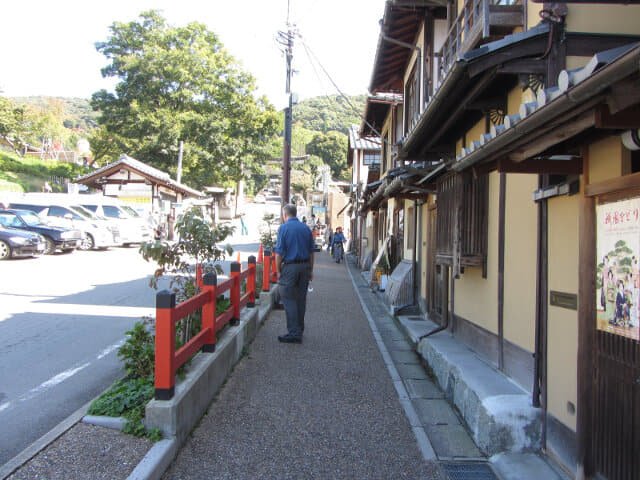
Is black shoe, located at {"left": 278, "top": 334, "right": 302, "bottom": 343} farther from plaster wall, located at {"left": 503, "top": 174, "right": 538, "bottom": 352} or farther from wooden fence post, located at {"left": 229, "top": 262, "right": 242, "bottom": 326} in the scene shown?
plaster wall, located at {"left": 503, "top": 174, "right": 538, "bottom": 352}

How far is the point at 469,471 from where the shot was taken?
371cm

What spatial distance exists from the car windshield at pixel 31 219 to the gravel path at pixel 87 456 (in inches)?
670

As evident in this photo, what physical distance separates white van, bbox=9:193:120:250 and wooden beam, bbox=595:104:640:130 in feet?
65.9

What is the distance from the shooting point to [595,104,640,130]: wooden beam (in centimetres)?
243

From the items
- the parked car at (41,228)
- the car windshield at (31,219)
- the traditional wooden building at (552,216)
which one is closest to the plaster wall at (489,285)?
the traditional wooden building at (552,216)

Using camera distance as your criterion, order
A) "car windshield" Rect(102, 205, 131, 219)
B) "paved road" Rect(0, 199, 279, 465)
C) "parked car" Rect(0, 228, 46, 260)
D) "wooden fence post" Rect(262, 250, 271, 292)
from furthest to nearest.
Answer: "car windshield" Rect(102, 205, 131, 219), "parked car" Rect(0, 228, 46, 260), "wooden fence post" Rect(262, 250, 271, 292), "paved road" Rect(0, 199, 279, 465)

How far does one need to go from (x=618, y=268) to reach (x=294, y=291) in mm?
4696

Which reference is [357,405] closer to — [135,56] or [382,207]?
[382,207]

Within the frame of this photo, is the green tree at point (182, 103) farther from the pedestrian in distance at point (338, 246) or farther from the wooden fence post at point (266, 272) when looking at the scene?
the wooden fence post at point (266, 272)

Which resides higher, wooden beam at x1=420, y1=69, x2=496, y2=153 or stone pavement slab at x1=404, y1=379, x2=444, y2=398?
wooden beam at x1=420, y1=69, x2=496, y2=153

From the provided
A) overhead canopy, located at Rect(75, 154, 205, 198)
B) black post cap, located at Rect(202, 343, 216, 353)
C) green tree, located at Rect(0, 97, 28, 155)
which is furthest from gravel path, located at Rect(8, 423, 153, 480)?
green tree, located at Rect(0, 97, 28, 155)

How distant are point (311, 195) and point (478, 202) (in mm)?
56809

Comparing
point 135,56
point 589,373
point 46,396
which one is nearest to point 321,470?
point 589,373

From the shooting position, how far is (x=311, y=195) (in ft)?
205
